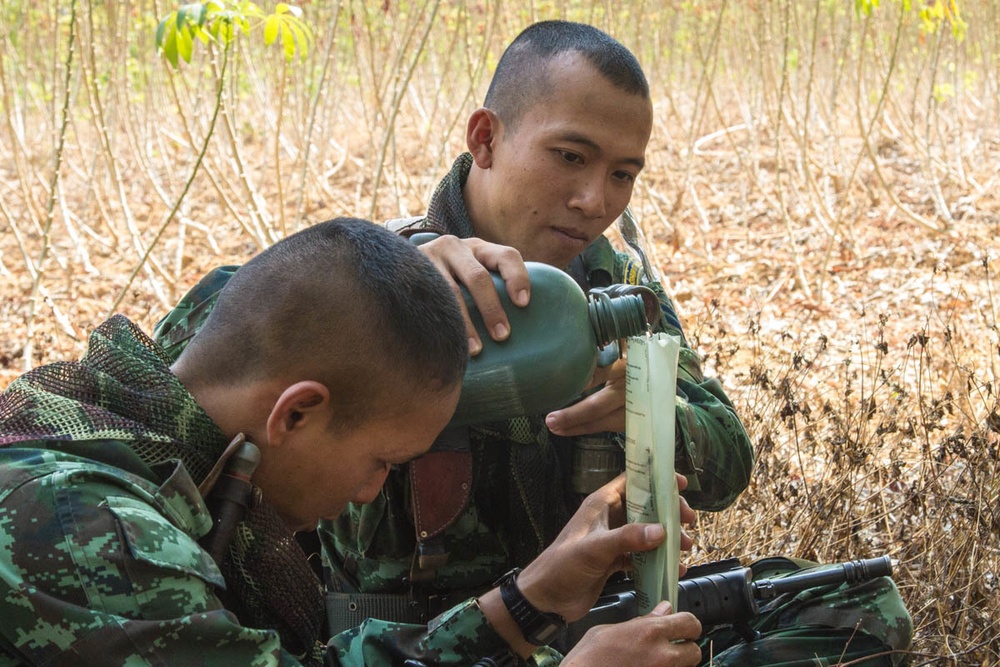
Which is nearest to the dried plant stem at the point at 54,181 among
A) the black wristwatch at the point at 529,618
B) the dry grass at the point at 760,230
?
the dry grass at the point at 760,230

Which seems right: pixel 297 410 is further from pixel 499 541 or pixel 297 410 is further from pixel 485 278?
pixel 499 541

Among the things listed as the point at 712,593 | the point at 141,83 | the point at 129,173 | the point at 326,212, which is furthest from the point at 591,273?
the point at 129,173

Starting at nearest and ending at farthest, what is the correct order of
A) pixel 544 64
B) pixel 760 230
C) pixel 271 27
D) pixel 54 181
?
pixel 544 64 → pixel 271 27 → pixel 54 181 → pixel 760 230

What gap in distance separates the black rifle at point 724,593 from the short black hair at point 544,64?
103cm

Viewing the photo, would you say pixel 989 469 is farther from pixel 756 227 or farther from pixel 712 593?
pixel 756 227

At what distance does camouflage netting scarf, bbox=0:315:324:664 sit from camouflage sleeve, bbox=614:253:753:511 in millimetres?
900

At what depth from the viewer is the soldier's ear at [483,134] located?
7.81ft

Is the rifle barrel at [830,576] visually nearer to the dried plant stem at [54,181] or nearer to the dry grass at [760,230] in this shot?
the dry grass at [760,230]

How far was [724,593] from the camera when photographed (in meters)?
1.95

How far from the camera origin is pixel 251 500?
56.6 inches

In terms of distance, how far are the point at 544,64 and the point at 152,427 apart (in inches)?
52.0

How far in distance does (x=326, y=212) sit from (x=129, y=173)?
313 cm

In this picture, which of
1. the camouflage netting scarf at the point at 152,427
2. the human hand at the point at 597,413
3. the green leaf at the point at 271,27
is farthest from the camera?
the green leaf at the point at 271,27

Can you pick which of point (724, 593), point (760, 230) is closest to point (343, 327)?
point (724, 593)
